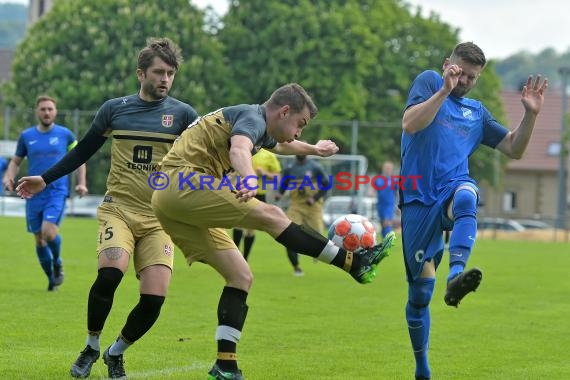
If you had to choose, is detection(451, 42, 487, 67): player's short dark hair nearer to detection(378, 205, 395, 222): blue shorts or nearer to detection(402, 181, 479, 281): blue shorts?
detection(402, 181, 479, 281): blue shorts

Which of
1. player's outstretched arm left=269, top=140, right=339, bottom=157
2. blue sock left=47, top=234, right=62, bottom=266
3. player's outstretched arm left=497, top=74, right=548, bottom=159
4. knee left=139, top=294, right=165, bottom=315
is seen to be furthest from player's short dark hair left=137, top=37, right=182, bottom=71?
blue sock left=47, top=234, right=62, bottom=266

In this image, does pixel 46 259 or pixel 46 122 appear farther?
pixel 46 259

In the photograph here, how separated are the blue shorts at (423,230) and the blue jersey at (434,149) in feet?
0.18

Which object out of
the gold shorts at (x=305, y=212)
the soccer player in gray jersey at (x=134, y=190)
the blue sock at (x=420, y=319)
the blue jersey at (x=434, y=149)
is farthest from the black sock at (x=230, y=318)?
the gold shorts at (x=305, y=212)

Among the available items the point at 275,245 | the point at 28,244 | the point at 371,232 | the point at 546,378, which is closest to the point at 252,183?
the point at 371,232

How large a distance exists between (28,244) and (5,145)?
14.7m

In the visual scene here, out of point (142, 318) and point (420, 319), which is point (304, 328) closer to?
point (420, 319)

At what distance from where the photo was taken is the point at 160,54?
7.68 m

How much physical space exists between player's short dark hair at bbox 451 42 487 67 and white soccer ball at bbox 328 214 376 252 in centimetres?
138

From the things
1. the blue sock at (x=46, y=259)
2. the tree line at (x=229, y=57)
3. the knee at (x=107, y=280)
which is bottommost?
the blue sock at (x=46, y=259)

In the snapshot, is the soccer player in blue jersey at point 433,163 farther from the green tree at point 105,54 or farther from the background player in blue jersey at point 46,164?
the green tree at point 105,54

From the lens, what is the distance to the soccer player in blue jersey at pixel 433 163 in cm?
727

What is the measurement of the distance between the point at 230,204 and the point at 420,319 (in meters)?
1.75

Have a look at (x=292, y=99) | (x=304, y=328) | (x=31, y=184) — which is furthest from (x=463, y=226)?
(x=304, y=328)
